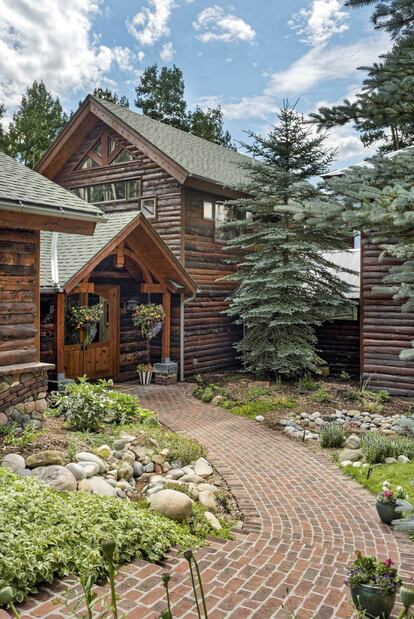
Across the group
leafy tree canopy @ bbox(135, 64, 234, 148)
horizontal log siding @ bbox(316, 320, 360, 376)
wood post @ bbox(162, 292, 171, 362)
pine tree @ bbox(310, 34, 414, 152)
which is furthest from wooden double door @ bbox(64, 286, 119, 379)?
leafy tree canopy @ bbox(135, 64, 234, 148)

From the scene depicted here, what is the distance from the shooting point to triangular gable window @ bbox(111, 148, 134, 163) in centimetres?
1504

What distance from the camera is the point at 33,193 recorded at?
24.8ft

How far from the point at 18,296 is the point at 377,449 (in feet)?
19.8

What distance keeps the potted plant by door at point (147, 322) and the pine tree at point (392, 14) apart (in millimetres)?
8879

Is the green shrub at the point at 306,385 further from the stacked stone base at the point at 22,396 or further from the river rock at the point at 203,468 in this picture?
the stacked stone base at the point at 22,396

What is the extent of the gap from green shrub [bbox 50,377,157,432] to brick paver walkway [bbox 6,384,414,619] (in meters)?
1.59

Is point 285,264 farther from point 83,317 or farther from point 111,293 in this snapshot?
point 83,317

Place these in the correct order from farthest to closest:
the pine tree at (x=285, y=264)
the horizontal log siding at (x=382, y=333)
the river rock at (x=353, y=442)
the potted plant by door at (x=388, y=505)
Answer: the pine tree at (x=285, y=264) < the horizontal log siding at (x=382, y=333) < the river rock at (x=353, y=442) < the potted plant by door at (x=388, y=505)

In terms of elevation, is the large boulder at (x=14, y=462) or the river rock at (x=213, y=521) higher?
the large boulder at (x=14, y=462)

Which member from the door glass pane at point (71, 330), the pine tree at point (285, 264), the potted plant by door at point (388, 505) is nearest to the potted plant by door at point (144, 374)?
the door glass pane at point (71, 330)

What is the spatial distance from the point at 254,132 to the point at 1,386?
31.4 ft

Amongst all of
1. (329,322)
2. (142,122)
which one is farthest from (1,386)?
(142,122)

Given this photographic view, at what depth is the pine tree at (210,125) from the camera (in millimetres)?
31672

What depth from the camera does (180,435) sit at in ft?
26.7
